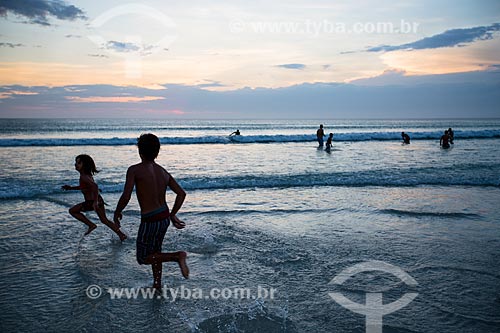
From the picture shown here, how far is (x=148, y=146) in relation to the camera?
3727 mm

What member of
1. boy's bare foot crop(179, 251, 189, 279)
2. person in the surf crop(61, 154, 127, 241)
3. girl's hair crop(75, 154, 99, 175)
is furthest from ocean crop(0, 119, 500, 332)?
girl's hair crop(75, 154, 99, 175)

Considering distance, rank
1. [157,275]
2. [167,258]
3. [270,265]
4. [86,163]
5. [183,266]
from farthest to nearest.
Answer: [86,163]
[270,265]
[157,275]
[167,258]
[183,266]

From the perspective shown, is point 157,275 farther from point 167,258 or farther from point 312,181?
point 312,181

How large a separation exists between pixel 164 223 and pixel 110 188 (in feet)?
26.0

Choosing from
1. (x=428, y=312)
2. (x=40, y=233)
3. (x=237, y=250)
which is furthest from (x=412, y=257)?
(x=40, y=233)

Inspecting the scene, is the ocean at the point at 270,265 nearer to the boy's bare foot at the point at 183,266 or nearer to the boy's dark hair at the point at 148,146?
the boy's bare foot at the point at 183,266

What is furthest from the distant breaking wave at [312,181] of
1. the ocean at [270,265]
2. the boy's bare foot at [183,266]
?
the boy's bare foot at [183,266]

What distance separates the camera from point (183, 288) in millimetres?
4211

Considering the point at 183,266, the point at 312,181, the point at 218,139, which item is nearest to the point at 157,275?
the point at 183,266

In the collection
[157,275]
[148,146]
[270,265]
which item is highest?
[148,146]

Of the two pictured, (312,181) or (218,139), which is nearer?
(312,181)

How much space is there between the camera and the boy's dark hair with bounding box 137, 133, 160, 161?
12.2ft

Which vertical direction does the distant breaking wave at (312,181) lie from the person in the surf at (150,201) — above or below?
below

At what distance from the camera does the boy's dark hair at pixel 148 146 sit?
371 cm
